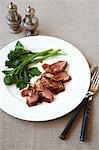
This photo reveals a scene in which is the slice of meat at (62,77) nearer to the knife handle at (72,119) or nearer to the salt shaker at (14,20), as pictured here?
the knife handle at (72,119)

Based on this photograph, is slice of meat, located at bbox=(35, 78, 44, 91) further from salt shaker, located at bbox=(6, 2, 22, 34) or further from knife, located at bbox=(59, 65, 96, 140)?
salt shaker, located at bbox=(6, 2, 22, 34)

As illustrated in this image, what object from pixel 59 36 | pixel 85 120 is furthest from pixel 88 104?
pixel 59 36

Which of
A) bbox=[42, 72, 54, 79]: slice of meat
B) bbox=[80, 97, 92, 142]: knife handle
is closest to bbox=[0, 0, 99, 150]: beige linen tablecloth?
bbox=[80, 97, 92, 142]: knife handle

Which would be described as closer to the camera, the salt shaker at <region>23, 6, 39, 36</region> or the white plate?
the white plate

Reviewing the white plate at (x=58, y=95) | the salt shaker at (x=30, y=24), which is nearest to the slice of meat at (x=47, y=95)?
the white plate at (x=58, y=95)

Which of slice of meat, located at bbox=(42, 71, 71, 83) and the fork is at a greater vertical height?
slice of meat, located at bbox=(42, 71, 71, 83)
